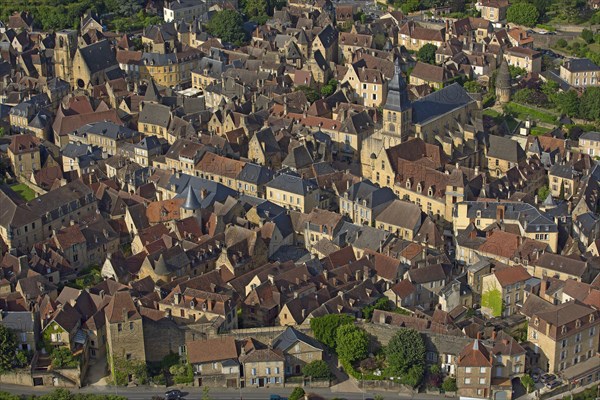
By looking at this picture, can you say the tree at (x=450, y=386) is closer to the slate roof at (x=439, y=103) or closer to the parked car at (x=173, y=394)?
the parked car at (x=173, y=394)

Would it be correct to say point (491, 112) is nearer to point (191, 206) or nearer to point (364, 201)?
point (364, 201)

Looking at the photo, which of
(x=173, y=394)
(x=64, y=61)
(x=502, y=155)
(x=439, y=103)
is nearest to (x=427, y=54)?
(x=439, y=103)

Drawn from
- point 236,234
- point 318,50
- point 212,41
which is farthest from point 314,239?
point 212,41

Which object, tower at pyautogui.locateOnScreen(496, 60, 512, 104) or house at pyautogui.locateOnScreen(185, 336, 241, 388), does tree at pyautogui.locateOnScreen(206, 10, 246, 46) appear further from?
house at pyautogui.locateOnScreen(185, 336, 241, 388)

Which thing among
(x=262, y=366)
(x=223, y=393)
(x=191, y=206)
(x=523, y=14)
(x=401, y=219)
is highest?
(x=523, y=14)

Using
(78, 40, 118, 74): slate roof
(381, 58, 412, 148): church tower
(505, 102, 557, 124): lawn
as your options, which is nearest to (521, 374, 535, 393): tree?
(381, 58, 412, 148): church tower

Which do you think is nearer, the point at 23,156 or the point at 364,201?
the point at 364,201

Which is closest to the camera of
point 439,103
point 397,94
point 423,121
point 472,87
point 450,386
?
point 450,386

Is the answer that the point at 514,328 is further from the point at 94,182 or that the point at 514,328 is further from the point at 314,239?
the point at 94,182
